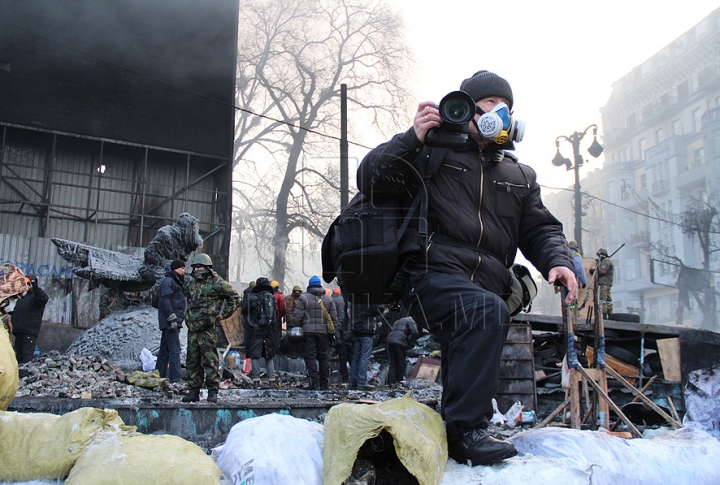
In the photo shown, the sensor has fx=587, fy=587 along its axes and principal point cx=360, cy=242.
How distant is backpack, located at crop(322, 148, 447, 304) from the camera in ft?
7.82

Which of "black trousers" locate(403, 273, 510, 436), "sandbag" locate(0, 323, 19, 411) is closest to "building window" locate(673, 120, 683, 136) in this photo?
"black trousers" locate(403, 273, 510, 436)

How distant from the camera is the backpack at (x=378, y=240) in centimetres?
238

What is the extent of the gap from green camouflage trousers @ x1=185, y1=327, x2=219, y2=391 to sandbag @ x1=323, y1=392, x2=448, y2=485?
421cm

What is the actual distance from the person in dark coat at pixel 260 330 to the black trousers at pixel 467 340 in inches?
289

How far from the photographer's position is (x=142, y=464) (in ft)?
6.53

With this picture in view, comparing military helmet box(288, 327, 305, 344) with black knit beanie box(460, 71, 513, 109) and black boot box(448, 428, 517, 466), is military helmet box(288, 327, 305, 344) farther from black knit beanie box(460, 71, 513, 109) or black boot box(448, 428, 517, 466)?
black boot box(448, 428, 517, 466)

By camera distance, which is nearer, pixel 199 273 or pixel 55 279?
pixel 199 273

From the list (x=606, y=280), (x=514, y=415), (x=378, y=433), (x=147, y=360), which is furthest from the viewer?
(x=606, y=280)

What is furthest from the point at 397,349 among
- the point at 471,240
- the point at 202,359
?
the point at 471,240

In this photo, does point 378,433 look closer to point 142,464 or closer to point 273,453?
point 273,453

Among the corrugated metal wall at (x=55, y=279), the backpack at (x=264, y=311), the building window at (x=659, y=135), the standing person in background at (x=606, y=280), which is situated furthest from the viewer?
the building window at (x=659, y=135)

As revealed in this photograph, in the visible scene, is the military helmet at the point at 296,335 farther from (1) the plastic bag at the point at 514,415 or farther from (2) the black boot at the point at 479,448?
(2) the black boot at the point at 479,448

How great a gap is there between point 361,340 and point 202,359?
2.97 meters

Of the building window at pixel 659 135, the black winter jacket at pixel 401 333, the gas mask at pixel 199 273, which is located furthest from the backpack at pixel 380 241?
the building window at pixel 659 135
